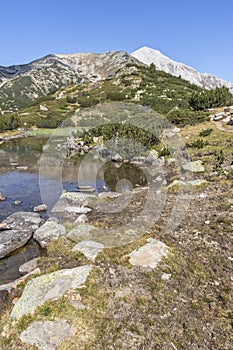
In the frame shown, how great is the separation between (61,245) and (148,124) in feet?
86.9

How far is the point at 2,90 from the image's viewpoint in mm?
197500

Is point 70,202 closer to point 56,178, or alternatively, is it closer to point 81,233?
point 81,233

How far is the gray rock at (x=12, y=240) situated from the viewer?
10.8 metres

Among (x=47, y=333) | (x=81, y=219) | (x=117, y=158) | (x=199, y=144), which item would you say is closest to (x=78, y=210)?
(x=81, y=219)

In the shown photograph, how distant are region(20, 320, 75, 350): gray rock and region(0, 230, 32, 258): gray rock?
5.34 meters

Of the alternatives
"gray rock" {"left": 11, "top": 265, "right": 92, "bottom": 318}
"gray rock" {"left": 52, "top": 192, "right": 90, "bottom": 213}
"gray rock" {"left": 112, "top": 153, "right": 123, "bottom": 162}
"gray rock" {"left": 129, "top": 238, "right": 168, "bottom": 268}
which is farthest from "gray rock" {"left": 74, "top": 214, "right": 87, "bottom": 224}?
"gray rock" {"left": 112, "top": 153, "right": 123, "bottom": 162}

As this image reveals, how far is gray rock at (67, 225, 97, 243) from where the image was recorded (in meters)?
10.4

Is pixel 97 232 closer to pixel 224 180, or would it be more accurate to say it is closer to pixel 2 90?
pixel 224 180

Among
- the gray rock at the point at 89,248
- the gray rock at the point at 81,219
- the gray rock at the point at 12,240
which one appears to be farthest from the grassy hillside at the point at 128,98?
the gray rock at the point at 89,248

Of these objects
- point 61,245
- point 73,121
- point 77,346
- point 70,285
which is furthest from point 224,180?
point 73,121

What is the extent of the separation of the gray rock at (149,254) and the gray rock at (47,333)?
3.08 metres

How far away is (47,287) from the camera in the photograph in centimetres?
706

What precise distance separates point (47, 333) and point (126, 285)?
2.49m

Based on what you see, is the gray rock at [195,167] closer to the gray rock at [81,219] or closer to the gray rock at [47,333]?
the gray rock at [81,219]
